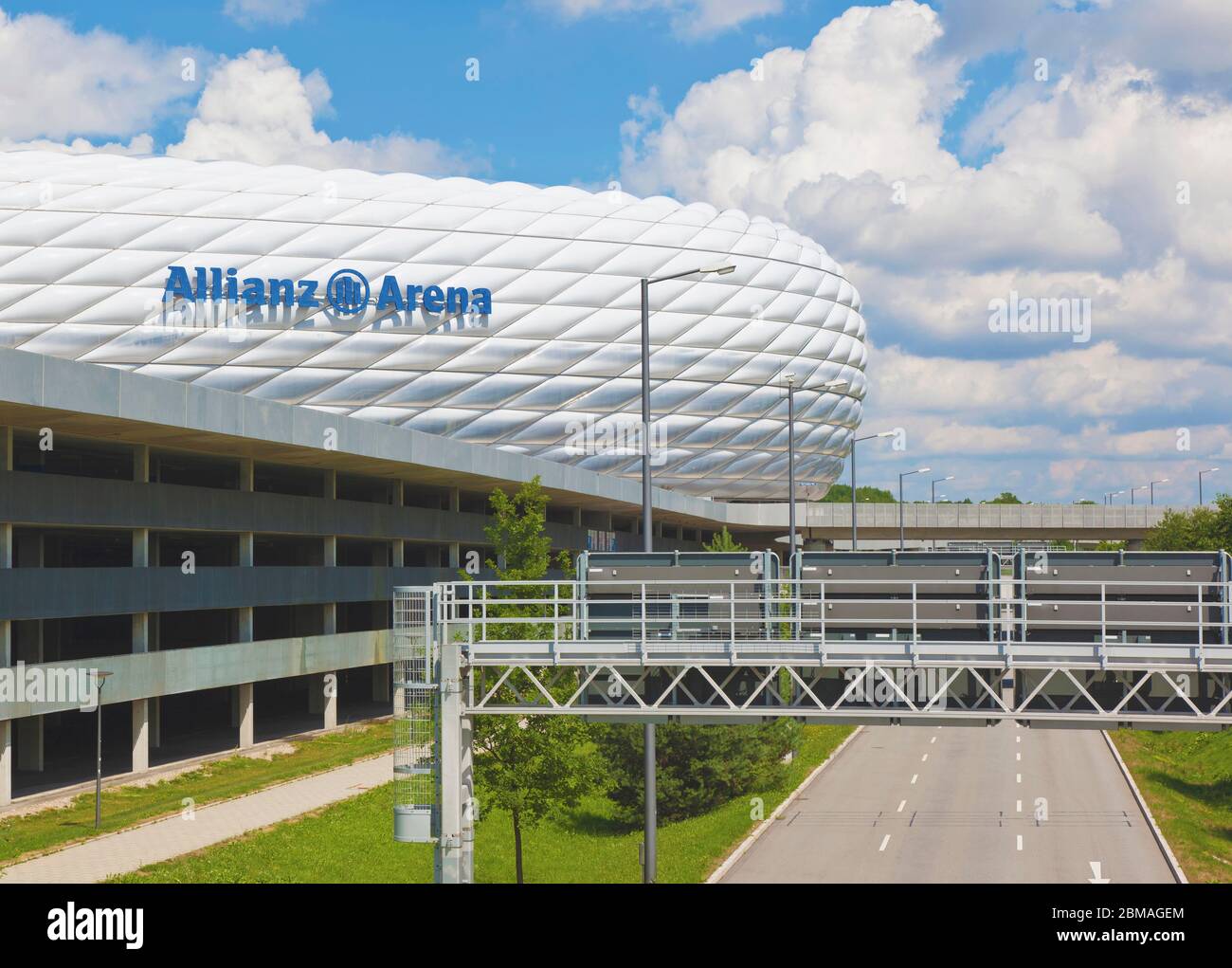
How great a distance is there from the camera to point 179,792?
3366 centimetres

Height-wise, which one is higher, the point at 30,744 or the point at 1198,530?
the point at 1198,530

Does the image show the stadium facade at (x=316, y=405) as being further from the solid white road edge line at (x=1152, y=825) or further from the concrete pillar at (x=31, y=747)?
the solid white road edge line at (x=1152, y=825)

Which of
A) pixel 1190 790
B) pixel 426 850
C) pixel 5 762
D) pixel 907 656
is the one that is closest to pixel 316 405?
pixel 5 762

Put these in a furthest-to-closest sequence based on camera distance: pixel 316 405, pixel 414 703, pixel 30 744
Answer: pixel 316 405 < pixel 30 744 < pixel 414 703

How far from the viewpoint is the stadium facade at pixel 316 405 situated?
119 feet

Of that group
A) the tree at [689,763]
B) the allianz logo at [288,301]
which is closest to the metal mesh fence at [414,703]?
the tree at [689,763]

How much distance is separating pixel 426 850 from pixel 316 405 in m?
55.4

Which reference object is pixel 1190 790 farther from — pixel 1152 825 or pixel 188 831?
pixel 188 831

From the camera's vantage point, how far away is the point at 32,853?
1011 inches

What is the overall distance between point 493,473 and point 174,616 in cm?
1438

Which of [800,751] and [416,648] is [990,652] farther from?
[800,751]

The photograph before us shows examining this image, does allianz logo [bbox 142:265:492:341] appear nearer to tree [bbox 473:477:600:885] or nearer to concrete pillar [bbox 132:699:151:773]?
concrete pillar [bbox 132:699:151:773]

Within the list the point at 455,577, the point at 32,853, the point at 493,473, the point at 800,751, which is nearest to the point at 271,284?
the point at 455,577

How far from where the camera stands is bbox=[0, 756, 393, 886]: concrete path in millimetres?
24047
